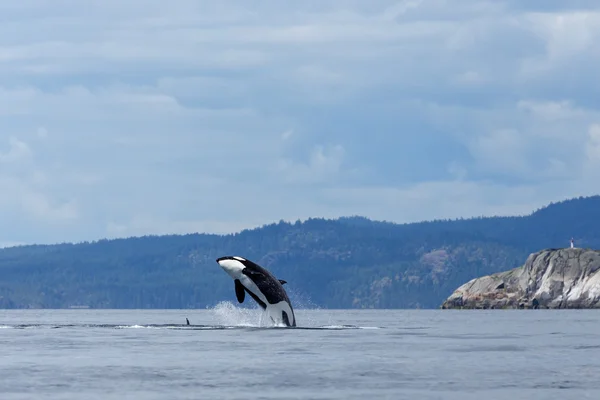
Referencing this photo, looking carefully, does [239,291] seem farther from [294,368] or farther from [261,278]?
[294,368]

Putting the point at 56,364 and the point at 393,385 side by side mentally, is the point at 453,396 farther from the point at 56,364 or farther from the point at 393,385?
the point at 56,364

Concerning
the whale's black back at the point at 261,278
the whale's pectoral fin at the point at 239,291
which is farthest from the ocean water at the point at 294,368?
the whale's black back at the point at 261,278

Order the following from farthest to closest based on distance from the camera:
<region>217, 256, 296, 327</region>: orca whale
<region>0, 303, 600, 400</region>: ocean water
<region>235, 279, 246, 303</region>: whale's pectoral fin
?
<region>217, 256, 296, 327</region>: orca whale, <region>235, 279, 246, 303</region>: whale's pectoral fin, <region>0, 303, 600, 400</region>: ocean water

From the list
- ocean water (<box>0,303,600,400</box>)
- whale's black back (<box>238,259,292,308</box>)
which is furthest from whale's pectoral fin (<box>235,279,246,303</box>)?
ocean water (<box>0,303,600,400</box>)

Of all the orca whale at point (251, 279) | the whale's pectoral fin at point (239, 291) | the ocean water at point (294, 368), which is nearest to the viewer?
the ocean water at point (294, 368)

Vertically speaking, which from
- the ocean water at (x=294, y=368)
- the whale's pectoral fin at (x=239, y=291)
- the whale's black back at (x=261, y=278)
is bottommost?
the ocean water at (x=294, y=368)

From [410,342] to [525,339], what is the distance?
9.99 m

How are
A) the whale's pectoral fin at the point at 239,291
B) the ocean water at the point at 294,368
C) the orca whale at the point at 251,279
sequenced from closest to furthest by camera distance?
the ocean water at the point at 294,368 → the whale's pectoral fin at the point at 239,291 → the orca whale at the point at 251,279

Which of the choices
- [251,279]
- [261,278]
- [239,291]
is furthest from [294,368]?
[251,279]

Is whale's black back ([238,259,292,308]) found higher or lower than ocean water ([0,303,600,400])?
A: higher

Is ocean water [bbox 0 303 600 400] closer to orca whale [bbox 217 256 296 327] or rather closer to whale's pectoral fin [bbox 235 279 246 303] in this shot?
whale's pectoral fin [bbox 235 279 246 303]

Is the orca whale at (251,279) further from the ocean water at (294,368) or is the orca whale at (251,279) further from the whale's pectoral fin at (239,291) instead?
the ocean water at (294,368)

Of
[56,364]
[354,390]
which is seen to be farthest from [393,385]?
[56,364]

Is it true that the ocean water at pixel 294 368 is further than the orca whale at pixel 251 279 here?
No
